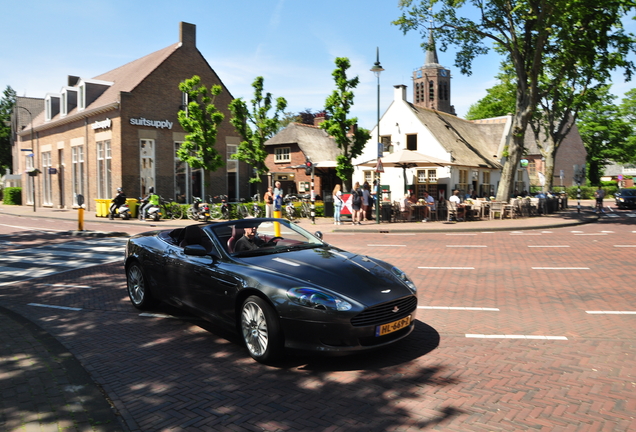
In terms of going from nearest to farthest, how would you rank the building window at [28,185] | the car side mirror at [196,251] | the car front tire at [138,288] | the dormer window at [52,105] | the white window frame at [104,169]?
the car side mirror at [196,251] < the car front tire at [138,288] < the white window frame at [104,169] < the dormer window at [52,105] < the building window at [28,185]

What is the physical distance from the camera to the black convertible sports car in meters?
4.34

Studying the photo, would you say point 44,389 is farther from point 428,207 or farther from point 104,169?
point 104,169

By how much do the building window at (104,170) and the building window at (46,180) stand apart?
31.3ft

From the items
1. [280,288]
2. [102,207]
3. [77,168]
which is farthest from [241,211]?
[280,288]

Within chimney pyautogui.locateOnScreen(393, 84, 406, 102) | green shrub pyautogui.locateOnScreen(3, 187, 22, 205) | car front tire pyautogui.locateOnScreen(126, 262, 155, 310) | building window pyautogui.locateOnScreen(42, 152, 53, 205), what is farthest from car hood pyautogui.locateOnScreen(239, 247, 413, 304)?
green shrub pyautogui.locateOnScreen(3, 187, 22, 205)

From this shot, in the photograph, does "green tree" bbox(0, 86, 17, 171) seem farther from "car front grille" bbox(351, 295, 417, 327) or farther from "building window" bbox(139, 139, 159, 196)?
"car front grille" bbox(351, 295, 417, 327)

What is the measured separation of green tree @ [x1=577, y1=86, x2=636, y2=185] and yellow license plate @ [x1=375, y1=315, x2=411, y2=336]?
6521cm

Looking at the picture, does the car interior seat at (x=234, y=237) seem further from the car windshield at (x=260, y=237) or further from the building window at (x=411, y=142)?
the building window at (x=411, y=142)

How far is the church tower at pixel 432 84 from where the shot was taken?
233 ft

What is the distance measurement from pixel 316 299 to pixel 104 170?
29072 millimetres

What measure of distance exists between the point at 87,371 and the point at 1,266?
7.89m

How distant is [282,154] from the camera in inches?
1734

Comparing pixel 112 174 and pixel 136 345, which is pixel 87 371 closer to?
pixel 136 345

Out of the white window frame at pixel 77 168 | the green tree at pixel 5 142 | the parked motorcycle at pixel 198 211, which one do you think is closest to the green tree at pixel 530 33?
the parked motorcycle at pixel 198 211
